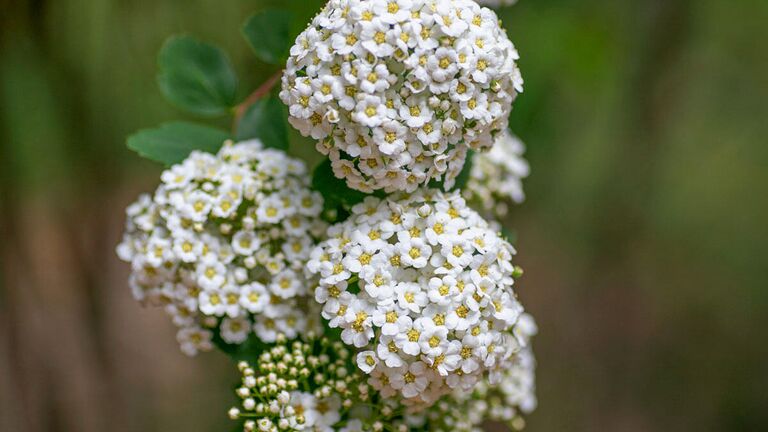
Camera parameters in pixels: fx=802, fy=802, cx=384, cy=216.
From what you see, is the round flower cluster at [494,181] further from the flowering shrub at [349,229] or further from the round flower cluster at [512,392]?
A: the round flower cluster at [512,392]

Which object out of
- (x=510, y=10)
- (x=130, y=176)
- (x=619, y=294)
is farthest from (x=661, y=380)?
(x=130, y=176)

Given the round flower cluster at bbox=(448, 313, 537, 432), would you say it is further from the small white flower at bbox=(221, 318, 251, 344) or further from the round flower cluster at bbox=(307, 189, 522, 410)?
the small white flower at bbox=(221, 318, 251, 344)

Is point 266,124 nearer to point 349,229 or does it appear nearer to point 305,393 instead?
point 349,229

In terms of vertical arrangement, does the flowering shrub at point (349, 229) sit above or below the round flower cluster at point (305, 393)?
above

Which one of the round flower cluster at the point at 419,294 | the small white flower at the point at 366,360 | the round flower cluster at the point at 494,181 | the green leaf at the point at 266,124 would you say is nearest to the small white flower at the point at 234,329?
the round flower cluster at the point at 419,294

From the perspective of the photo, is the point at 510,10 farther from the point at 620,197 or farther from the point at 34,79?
the point at 34,79

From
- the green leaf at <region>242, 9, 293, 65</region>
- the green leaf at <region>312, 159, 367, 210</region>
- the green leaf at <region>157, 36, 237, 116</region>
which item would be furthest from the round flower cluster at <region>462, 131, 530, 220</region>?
the green leaf at <region>157, 36, 237, 116</region>
